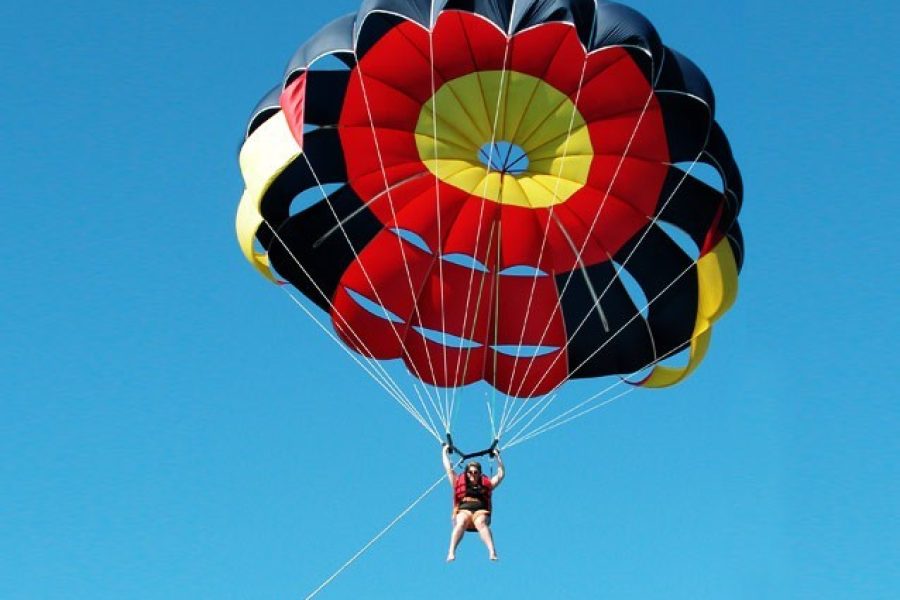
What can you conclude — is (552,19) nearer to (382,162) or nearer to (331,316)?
(382,162)

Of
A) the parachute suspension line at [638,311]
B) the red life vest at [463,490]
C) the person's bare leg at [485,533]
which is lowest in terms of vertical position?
the person's bare leg at [485,533]

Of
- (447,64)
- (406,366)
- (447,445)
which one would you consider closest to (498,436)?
(447,445)

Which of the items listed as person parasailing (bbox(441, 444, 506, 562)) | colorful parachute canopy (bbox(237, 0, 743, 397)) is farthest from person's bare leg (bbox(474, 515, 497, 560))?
colorful parachute canopy (bbox(237, 0, 743, 397))

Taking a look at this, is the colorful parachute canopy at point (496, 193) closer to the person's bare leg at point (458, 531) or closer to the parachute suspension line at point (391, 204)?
the parachute suspension line at point (391, 204)

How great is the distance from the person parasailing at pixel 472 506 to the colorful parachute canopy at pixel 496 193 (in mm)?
1828

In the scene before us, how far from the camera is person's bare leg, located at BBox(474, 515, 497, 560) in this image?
16.9 m

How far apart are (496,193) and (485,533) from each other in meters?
3.44

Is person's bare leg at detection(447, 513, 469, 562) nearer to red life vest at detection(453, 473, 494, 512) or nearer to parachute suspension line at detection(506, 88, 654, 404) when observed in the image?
red life vest at detection(453, 473, 494, 512)

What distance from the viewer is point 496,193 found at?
18.8 m

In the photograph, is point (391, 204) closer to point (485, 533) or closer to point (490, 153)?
point (490, 153)

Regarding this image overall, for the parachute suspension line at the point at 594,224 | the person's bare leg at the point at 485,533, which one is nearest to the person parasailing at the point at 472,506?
the person's bare leg at the point at 485,533

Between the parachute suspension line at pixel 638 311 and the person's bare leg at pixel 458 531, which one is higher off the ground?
the parachute suspension line at pixel 638 311

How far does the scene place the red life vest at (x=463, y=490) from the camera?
17.2 metres

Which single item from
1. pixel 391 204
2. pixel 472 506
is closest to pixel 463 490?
pixel 472 506
